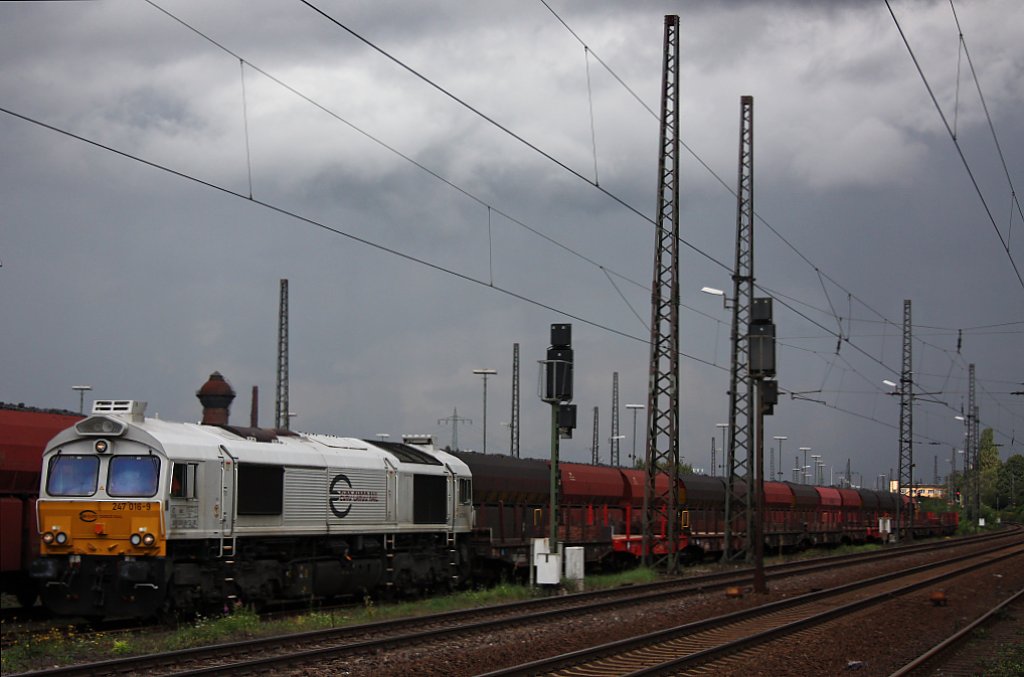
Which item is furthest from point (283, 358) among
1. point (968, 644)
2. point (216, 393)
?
point (968, 644)

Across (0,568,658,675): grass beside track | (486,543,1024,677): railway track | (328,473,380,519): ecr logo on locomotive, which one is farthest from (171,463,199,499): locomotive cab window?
(486,543,1024,677): railway track

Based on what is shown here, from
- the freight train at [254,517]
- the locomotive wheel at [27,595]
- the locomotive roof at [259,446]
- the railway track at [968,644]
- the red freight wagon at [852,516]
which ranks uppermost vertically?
the locomotive roof at [259,446]

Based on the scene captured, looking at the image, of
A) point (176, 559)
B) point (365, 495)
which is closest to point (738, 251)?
point (365, 495)

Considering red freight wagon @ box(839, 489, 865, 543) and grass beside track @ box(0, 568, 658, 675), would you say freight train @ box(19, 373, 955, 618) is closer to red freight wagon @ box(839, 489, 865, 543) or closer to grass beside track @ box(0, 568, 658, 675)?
grass beside track @ box(0, 568, 658, 675)

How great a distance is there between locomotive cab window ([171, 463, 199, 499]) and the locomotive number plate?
0.46 metres

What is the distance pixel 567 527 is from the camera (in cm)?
3553

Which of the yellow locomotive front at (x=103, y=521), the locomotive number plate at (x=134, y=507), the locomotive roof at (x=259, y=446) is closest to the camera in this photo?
the yellow locomotive front at (x=103, y=521)

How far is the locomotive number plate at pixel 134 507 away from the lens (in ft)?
68.6

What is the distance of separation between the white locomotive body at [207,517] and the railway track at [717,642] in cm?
773

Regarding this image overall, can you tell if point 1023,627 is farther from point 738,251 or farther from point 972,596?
point 738,251

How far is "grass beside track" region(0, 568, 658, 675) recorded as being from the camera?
54.7 ft

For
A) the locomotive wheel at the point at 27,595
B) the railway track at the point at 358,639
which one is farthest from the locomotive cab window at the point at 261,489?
the locomotive wheel at the point at 27,595

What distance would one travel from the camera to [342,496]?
2580 centimetres

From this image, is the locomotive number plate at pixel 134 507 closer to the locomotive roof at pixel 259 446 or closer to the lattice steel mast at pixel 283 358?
the locomotive roof at pixel 259 446
